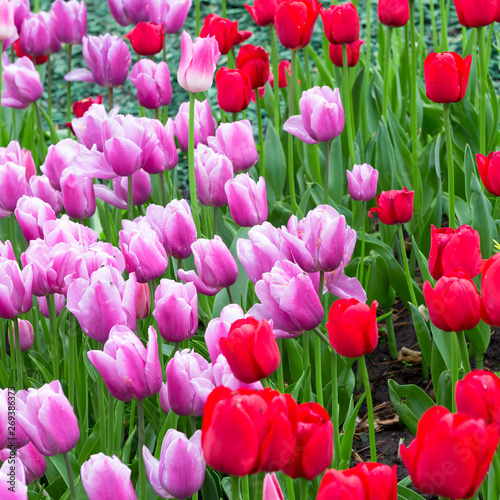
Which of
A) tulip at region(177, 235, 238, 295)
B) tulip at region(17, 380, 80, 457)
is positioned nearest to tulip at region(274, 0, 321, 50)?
tulip at region(177, 235, 238, 295)

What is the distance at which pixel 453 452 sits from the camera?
71 centimetres

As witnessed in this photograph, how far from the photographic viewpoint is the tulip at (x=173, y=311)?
1226mm

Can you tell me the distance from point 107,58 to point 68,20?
52 centimetres

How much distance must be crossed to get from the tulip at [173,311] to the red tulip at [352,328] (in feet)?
1.00

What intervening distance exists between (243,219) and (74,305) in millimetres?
489

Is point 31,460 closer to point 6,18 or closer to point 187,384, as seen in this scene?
point 187,384

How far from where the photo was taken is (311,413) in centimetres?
81

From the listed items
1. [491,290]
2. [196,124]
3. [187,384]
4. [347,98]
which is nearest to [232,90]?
[196,124]

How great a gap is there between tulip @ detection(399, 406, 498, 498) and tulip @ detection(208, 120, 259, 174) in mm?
1201

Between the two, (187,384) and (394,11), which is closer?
(187,384)

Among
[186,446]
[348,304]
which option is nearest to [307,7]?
[348,304]

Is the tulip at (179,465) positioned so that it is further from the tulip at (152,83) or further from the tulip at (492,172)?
the tulip at (152,83)

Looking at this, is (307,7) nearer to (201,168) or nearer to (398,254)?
(201,168)

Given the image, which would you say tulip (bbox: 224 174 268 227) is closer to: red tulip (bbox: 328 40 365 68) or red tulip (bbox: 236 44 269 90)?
red tulip (bbox: 236 44 269 90)
